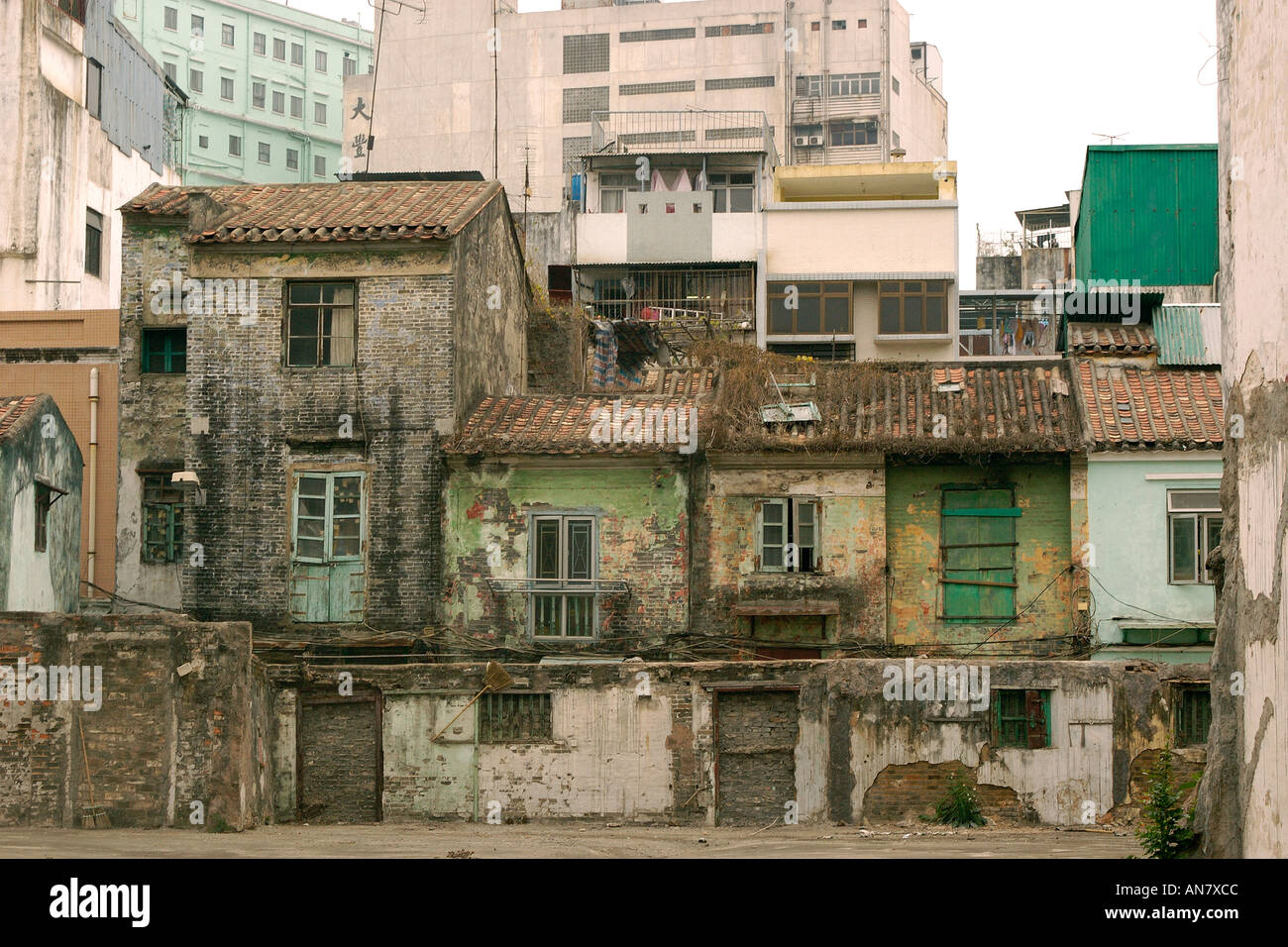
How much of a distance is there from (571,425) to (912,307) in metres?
15.3

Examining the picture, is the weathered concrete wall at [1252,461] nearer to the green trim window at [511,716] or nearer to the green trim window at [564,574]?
the green trim window at [511,716]

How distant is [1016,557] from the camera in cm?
2602

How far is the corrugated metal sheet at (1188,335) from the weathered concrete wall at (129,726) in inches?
640

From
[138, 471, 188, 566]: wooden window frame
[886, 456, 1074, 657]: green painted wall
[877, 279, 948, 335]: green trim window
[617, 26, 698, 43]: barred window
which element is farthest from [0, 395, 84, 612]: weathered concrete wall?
[617, 26, 698, 43]: barred window

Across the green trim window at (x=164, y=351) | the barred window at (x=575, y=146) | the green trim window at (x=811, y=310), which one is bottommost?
the green trim window at (x=164, y=351)

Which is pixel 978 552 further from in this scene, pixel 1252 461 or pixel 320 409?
pixel 1252 461

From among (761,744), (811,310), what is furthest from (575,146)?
(761,744)

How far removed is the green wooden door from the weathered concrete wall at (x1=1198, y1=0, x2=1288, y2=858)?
14448 millimetres

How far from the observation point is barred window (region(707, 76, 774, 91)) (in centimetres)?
5978

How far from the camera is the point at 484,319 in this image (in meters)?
28.0

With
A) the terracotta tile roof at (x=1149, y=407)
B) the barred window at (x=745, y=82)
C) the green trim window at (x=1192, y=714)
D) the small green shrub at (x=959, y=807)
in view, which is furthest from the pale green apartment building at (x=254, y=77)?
the green trim window at (x=1192, y=714)

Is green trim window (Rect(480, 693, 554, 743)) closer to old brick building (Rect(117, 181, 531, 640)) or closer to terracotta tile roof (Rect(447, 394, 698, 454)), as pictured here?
old brick building (Rect(117, 181, 531, 640))

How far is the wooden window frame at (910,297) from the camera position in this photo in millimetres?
39062

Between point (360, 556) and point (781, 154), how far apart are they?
37189mm
